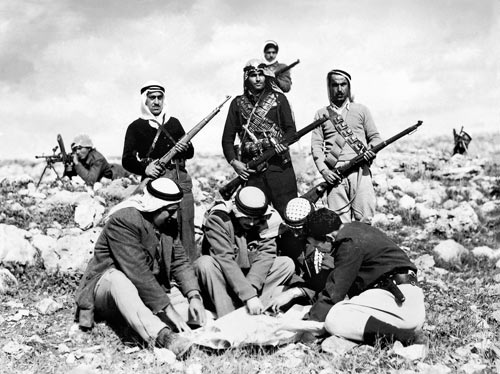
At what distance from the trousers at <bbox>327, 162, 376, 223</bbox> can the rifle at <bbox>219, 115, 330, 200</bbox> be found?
2.10 ft

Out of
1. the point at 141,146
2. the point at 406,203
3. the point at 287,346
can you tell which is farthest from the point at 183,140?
the point at 406,203

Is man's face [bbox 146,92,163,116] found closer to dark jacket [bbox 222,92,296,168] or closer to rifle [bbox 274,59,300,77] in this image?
dark jacket [bbox 222,92,296,168]

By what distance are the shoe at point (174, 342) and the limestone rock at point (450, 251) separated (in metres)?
4.26

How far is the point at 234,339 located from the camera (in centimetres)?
398

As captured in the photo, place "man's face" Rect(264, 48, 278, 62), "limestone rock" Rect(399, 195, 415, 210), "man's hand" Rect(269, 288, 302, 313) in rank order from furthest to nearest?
1. "limestone rock" Rect(399, 195, 415, 210)
2. "man's face" Rect(264, 48, 278, 62)
3. "man's hand" Rect(269, 288, 302, 313)

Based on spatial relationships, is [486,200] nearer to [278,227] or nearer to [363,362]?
[278,227]

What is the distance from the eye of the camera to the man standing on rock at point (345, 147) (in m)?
5.77

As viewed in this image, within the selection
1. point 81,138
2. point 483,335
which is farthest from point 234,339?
point 81,138

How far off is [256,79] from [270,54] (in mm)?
2101

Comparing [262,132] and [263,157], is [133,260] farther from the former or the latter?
[262,132]

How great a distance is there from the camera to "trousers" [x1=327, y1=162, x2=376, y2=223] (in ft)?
18.9

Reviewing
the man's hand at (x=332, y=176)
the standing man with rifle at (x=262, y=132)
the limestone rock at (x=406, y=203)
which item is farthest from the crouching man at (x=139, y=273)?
the limestone rock at (x=406, y=203)

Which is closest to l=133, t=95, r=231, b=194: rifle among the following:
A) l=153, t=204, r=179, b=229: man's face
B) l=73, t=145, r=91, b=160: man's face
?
l=153, t=204, r=179, b=229: man's face

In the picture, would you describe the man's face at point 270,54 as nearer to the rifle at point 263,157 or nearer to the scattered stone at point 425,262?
the rifle at point 263,157
